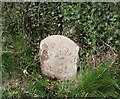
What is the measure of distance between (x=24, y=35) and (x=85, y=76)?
2.04m

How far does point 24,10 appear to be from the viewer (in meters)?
4.22

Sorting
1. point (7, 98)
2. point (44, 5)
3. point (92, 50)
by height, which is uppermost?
point (44, 5)

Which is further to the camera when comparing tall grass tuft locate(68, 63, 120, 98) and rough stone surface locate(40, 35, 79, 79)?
rough stone surface locate(40, 35, 79, 79)

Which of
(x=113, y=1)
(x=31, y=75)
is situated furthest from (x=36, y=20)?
(x=113, y=1)

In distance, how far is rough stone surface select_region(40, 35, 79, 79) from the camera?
3312 millimetres

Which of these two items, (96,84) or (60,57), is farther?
(60,57)

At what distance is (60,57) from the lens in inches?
131

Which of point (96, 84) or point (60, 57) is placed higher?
point (60, 57)

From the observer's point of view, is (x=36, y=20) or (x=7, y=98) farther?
(x=36, y=20)

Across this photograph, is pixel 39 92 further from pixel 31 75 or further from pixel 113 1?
pixel 113 1

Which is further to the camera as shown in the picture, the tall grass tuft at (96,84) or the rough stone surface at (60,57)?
the rough stone surface at (60,57)

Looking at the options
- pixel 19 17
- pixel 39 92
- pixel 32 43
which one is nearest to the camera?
pixel 39 92

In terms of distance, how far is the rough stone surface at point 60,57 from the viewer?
3312mm

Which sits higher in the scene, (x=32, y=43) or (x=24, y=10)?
(x=24, y=10)
